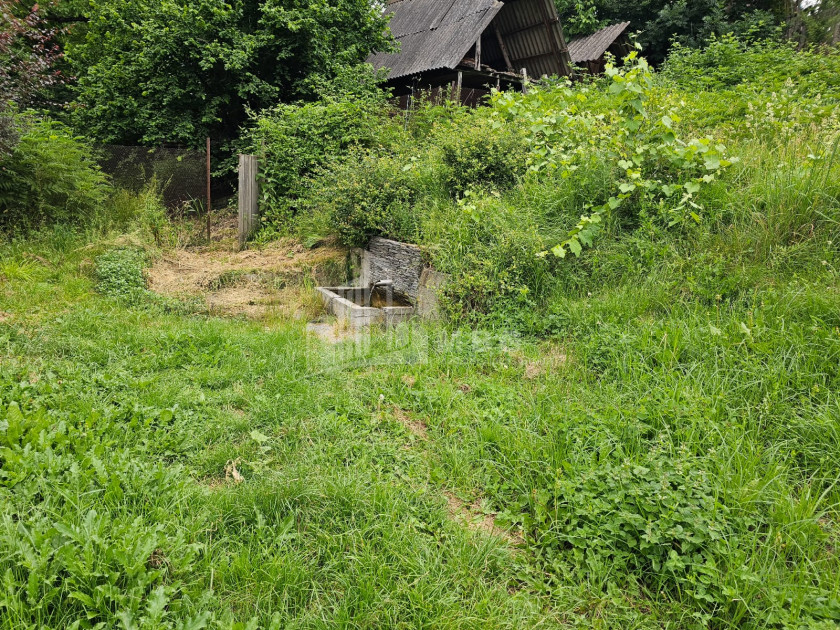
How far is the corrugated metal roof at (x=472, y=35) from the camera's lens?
45.0 feet

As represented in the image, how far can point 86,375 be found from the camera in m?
3.30

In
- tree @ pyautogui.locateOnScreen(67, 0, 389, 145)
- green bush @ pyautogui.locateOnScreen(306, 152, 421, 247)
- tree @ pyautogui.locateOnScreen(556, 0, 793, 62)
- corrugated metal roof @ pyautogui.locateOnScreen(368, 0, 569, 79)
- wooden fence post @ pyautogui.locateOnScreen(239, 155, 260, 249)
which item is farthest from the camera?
tree @ pyautogui.locateOnScreen(556, 0, 793, 62)

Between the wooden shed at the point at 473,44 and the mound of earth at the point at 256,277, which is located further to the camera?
the wooden shed at the point at 473,44

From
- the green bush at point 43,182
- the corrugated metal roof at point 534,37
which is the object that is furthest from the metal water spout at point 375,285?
the corrugated metal roof at point 534,37

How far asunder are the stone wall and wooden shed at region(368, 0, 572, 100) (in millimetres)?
9012

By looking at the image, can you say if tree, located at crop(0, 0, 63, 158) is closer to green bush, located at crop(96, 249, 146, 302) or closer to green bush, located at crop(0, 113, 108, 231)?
green bush, located at crop(0, 113, 108, 231)

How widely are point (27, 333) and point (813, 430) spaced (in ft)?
17.7

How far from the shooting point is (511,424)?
9.35 feet

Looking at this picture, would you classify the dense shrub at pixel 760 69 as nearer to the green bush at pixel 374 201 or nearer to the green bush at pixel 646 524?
the green bush at pixel 374 201

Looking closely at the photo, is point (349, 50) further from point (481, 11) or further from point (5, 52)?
point (5, 52)

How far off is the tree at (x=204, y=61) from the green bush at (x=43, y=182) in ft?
11.6

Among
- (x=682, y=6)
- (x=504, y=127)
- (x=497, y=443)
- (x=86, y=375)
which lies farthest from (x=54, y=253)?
(x=682, y=6)

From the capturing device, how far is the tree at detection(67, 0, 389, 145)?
1010 centimetres

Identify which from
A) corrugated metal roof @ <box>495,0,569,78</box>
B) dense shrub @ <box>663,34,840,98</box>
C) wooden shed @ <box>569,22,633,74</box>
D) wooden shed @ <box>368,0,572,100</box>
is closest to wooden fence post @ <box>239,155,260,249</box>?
wooden shed @ <box>368,0,572,100</box>
